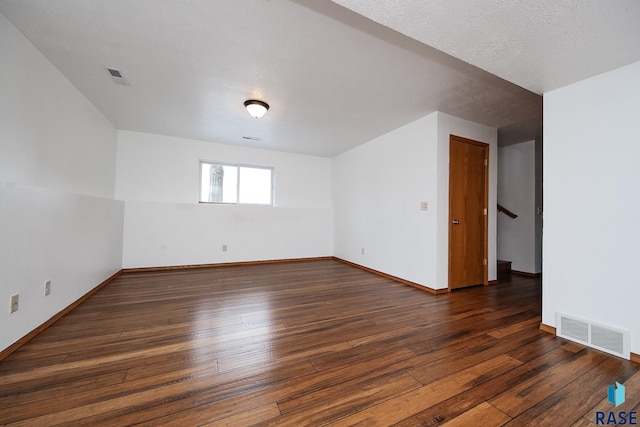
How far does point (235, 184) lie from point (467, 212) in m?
4.09

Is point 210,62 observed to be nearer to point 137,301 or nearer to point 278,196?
point 137,301

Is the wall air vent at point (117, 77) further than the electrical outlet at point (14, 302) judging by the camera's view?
Yes

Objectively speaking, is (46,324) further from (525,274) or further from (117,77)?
(525,274)

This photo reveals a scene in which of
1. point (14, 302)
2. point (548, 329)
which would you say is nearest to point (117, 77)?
point (14, 302)

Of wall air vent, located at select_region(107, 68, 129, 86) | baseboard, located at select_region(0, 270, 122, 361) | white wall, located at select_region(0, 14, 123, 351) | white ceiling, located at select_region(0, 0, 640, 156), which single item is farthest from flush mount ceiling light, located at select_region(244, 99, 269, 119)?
baseboard, located at select_region(0, 270, 122, 361)

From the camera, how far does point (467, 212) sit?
336 centimetres

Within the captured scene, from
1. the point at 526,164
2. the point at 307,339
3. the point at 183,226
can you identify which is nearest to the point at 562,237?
the point at 307,339

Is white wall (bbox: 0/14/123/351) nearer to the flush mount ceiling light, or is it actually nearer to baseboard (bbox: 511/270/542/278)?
the flush mount ceiling light

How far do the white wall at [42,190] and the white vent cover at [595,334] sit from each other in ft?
13.5

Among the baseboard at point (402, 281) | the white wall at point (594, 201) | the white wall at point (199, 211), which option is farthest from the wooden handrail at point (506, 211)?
the white wall at point (199, 211)

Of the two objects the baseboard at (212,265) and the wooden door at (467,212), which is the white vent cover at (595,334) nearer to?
the wooden door at (467,212)

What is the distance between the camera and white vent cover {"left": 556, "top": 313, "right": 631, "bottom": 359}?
1649mm

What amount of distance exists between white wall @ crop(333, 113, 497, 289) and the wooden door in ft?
0.36

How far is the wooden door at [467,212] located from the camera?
3.20m
